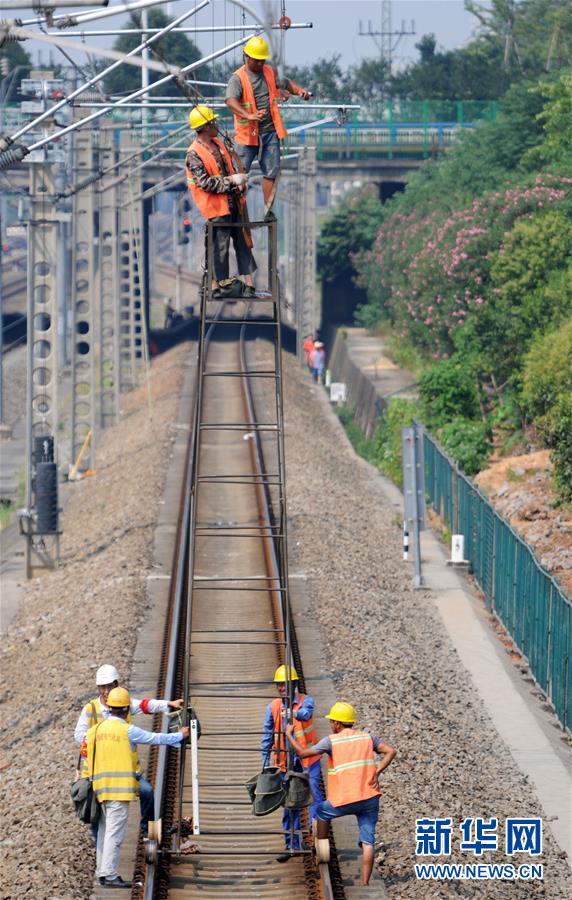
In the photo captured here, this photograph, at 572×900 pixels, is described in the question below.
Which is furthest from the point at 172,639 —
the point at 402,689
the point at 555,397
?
the point at 555,397

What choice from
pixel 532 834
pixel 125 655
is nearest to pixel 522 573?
pixel 125 655

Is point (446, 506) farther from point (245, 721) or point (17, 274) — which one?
point (17, 274)

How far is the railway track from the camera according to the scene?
12766 millimetres

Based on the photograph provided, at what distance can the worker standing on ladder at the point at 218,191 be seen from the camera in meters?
12.8

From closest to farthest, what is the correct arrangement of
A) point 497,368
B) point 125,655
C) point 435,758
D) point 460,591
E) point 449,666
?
point 435,758, point 125,655, point 449,666, point 460,591, point 497,368

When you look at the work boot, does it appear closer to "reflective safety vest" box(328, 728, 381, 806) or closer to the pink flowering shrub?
"reflective safety vest" box(328, 728, 381, 806)

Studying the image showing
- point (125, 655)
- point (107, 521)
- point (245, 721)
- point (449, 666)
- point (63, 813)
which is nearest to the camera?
point (63, 813)

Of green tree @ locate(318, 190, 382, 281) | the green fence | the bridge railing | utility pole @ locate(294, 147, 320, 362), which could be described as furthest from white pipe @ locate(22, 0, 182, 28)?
green tree @ locate(318, 190, 382, 281)

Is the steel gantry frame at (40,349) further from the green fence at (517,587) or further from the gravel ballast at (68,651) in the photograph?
the green fence at (517,587)

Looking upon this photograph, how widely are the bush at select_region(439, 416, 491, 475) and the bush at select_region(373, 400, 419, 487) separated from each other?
221 centimetres

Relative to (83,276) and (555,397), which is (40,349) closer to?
(83,276)

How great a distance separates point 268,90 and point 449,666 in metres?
10.9

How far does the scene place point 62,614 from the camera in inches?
975

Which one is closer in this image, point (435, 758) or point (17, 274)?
point (435, 758)
